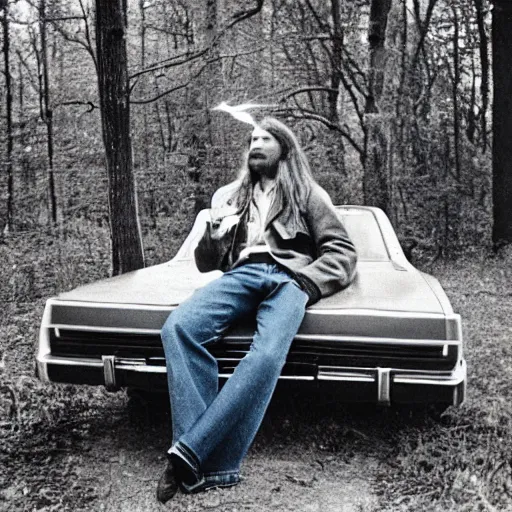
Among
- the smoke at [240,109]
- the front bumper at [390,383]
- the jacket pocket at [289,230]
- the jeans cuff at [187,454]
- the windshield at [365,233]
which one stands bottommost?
the jeans cuff at [187,454]

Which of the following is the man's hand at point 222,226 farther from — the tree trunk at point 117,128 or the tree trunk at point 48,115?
the tree trunk at point 48,115

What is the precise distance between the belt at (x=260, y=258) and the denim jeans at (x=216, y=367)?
151mm

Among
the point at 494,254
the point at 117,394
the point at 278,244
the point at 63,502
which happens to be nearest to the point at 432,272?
the point at 494,254

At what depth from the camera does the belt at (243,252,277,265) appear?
2.49 metres

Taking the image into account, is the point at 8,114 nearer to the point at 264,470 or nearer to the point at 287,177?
the point at 287,177

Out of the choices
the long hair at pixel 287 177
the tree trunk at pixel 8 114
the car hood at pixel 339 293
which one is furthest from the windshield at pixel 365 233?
the tree trunk at pixel 8 114

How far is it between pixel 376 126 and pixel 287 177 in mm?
1505

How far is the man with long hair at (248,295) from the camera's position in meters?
1.94

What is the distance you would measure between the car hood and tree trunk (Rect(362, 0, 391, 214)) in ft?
3.03

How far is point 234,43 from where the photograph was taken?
3.96 metres

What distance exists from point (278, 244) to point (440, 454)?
94 centimetres

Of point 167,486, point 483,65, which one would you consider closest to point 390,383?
point 167,486

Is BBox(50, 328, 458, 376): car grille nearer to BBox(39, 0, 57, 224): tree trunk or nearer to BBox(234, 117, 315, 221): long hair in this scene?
BBox(234, 117, 315, 221): long hair

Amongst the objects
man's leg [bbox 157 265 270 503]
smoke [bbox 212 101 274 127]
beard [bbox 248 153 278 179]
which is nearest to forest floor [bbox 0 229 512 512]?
man's leg [bbox 157 265 270 503]
